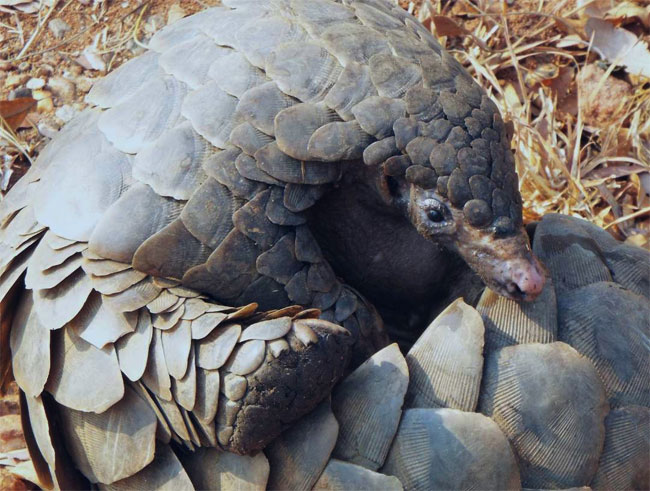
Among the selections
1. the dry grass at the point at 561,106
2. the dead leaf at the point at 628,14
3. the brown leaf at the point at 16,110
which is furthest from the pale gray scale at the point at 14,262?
the dead leaf at the point at 628,14

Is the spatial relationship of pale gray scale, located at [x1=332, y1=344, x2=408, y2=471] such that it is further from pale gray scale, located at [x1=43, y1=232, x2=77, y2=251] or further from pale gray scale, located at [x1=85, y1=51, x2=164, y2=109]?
pale gray scale, located at [x1=85, y1=51, x2=164, y2=109]

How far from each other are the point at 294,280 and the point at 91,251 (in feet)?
1.65

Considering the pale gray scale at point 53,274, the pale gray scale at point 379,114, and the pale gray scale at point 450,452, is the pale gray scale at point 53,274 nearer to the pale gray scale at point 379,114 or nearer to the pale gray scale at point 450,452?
the pale gray scale at point 379,114

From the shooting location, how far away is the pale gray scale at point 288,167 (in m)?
2.16

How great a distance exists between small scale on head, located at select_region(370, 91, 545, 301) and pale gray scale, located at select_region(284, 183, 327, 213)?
17 cm

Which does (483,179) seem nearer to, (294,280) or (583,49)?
(294,280)

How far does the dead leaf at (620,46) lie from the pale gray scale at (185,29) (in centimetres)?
203

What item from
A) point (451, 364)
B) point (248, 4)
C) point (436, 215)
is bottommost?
point (451, 364)

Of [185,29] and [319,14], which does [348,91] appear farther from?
[185,29]

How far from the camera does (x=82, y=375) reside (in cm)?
221

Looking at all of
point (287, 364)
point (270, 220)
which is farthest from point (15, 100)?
point (287, 364)

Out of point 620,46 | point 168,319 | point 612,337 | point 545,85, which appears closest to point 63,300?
point 168,319

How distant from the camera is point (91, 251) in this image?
218 centimetres

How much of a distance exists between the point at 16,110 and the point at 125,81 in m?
1.32
